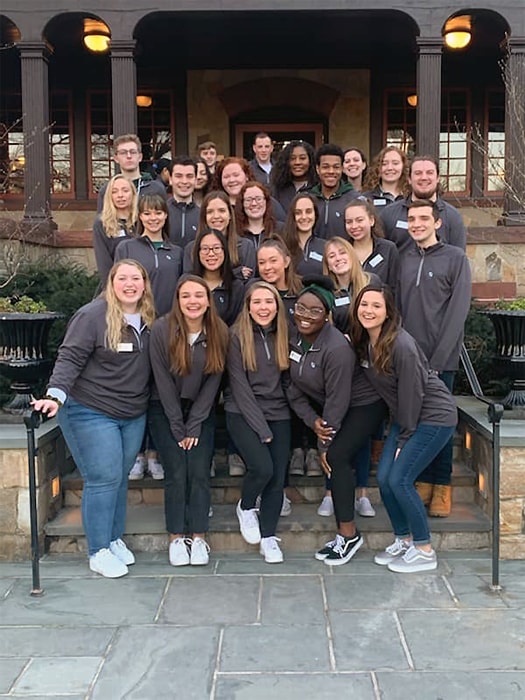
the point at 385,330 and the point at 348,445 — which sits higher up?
the point at 385,330

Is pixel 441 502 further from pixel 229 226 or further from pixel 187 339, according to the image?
pixel 229 226

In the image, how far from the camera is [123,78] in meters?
9.34

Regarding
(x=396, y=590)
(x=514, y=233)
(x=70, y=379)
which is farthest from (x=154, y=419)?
(x=514, y=233)

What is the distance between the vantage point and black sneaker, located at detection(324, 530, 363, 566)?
4375mm

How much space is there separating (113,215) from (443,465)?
2617 mm

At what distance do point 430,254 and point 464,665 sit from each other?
2360 mm

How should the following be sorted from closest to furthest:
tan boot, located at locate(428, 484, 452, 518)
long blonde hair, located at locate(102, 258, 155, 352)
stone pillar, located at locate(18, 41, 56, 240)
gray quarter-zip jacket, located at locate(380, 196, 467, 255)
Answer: long blonde hair, located at locate(102, 258, 155, 352) → tan boot, located at locate(428, 484, 452, 518) → gray quarter-zip jacket, located at locate(380, 196, 467, 255) → stone pillar, located at locate(18, 41, 56, 240)

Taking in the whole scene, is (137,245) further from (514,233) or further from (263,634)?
(514,233)

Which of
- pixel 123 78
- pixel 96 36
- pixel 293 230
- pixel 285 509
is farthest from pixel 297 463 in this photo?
pixel 96 36

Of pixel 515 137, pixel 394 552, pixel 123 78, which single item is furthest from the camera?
pixel 123 78

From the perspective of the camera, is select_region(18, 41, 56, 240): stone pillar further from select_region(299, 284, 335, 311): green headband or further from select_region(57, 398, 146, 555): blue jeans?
select_region(299, 284, 335, 311): green headband

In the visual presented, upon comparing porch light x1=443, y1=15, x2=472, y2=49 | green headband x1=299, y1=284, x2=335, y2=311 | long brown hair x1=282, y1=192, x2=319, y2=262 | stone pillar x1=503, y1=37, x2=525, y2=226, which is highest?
porch light x1=443, y1=15, x2=472, y2=49

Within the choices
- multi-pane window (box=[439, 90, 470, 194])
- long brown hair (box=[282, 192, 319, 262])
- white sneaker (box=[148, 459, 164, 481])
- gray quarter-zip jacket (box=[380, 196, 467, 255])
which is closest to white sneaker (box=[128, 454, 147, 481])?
white sneaker (box=[148, 459, 164, 481])

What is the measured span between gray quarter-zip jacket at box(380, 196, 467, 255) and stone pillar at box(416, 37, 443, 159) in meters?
4.48
